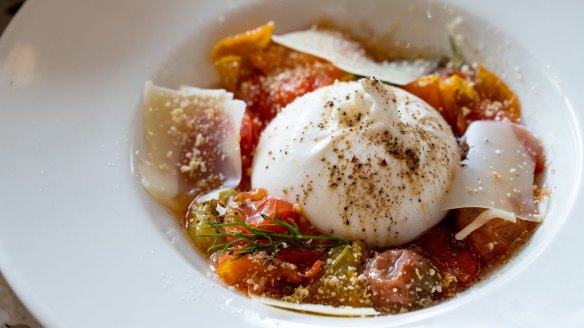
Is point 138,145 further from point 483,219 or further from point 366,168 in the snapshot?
point 483,219

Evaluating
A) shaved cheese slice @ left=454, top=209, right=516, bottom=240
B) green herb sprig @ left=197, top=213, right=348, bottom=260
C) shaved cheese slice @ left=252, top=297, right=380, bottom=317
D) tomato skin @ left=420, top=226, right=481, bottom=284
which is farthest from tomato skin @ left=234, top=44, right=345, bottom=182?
shaved cheese slice @ left=454, top=209, right=516, bottom=240

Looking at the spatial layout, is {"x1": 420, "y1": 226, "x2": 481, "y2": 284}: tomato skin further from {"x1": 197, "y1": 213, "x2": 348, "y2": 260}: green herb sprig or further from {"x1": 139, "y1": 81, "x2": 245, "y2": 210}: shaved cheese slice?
{"x1": 139, "y1": 81, "x2": 245, "y2": 210}: shaved cheese slice

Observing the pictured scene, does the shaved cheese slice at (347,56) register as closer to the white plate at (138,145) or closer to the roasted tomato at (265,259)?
the white plate at (138,145)

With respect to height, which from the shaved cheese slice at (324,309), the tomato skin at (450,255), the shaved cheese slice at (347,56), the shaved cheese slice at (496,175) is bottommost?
the tomato skin at (450,255)

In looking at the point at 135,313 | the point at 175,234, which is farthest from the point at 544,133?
the point at 135,313

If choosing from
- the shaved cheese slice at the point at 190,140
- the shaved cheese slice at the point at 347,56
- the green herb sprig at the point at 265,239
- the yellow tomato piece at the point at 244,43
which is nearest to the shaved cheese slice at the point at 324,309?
the green herb sprig at the point at 265,239

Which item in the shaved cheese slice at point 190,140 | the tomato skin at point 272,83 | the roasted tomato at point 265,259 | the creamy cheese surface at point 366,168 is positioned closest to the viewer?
the roasted tomato at point 265,259

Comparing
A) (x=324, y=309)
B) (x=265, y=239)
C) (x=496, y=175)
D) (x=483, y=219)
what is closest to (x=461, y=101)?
(x=496, y=175)
